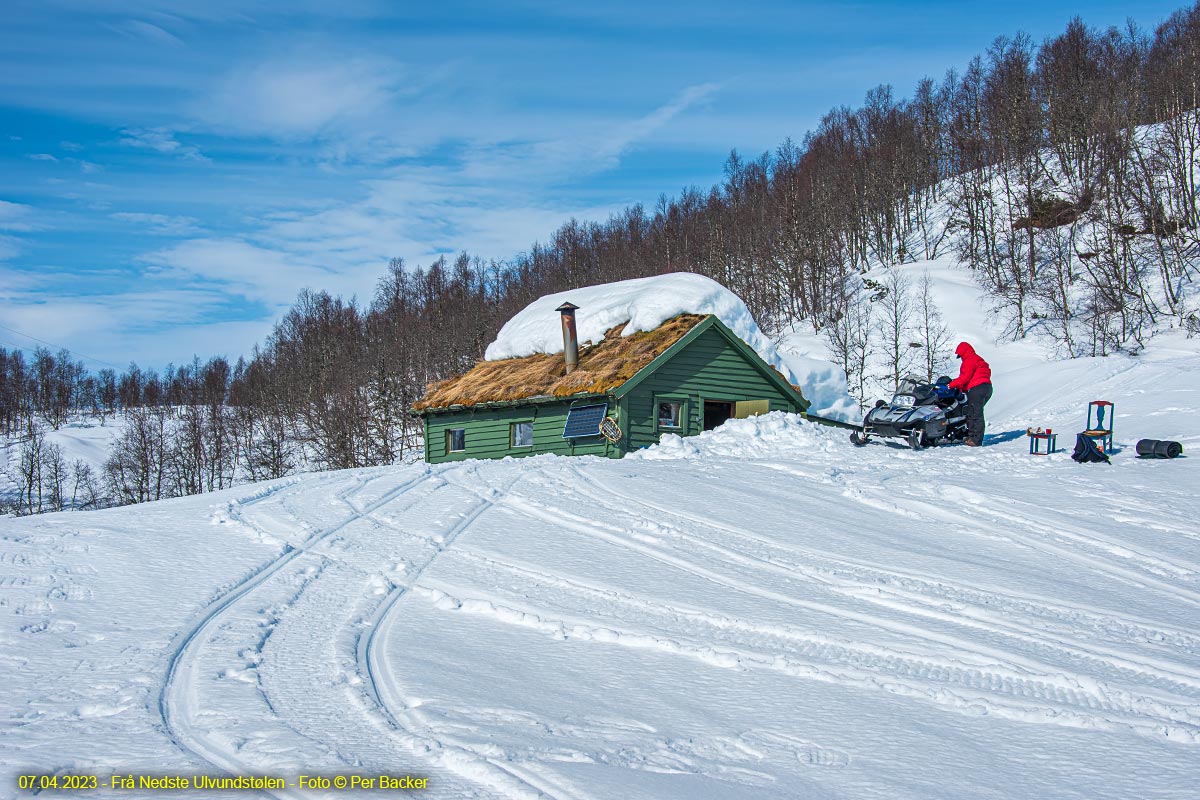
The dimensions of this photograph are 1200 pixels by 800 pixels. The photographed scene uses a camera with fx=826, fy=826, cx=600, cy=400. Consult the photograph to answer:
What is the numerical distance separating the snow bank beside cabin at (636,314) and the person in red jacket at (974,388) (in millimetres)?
5342

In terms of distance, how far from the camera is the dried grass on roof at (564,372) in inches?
760

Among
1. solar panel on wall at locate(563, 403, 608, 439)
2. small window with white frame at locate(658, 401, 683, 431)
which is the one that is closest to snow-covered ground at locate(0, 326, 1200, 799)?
solar panel on wall at locate(563, 403, 608, 439)

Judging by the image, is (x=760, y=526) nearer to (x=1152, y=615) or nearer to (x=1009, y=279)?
(x=1152, y=615)

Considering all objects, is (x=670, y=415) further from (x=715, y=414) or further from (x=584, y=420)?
(x=715, y=414)

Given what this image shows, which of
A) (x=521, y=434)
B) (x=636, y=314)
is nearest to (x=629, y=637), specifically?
(x=521, y=434)

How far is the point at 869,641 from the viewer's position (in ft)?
22.2

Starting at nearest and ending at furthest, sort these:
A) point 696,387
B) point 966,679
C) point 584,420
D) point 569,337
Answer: point 966,679
point 584,420
point 696,387
point 569,337

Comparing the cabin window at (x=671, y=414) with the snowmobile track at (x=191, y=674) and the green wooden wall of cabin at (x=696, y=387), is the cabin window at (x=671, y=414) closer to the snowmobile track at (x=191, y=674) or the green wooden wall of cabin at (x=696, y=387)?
the green wooden wall of cabin at (x=696, y=387)

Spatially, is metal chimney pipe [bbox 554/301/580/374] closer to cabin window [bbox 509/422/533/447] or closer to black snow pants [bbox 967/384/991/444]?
cabin window [bbox 509/422/533/447]

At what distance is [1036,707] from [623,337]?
54.4 ft

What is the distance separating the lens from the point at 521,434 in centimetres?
2145

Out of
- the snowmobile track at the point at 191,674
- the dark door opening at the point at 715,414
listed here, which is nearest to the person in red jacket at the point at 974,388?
the dark door opening at the point at 715,414

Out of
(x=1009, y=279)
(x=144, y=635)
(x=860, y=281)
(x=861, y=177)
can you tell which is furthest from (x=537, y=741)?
(x=861, y=177)

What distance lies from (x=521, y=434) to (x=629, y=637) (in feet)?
48.6
